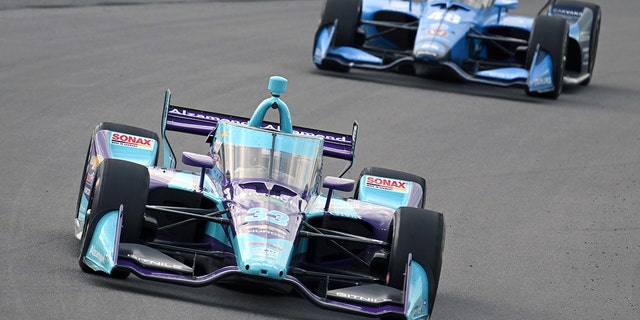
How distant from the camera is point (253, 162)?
960 cm

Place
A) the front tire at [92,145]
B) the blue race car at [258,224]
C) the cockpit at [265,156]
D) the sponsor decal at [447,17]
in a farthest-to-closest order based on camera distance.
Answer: the sponsor decal at [447,17]
the front tire at [92,145]
the cockpit at [265,156]
the blue race car at [258,224]

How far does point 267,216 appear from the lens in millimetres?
8859

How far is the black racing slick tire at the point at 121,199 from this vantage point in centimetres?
876

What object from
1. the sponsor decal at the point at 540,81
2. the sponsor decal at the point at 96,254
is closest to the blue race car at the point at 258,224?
the sponsor decal at the point at 96,254

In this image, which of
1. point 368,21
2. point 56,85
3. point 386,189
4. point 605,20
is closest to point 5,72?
point 56,85

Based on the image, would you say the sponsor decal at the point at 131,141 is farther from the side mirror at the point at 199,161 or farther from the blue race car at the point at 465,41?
the blue race car at the point at 465,41

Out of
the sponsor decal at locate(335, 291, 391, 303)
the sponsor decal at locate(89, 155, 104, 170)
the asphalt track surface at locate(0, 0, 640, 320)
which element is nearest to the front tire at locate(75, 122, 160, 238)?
the sponsor decal at locate(89, 155, 104, 170)

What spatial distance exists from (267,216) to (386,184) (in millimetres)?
2010

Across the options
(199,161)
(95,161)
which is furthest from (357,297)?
(95,161)

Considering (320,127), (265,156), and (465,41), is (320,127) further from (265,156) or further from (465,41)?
(265,156)

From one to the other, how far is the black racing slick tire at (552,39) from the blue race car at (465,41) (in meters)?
0.01

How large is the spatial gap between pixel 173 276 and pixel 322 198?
177 cm

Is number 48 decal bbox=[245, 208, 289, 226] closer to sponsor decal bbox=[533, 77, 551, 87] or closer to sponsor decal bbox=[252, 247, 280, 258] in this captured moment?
sponsor decal bbox=[252, 247, 280, 258]

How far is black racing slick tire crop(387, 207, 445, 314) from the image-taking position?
350 inches
